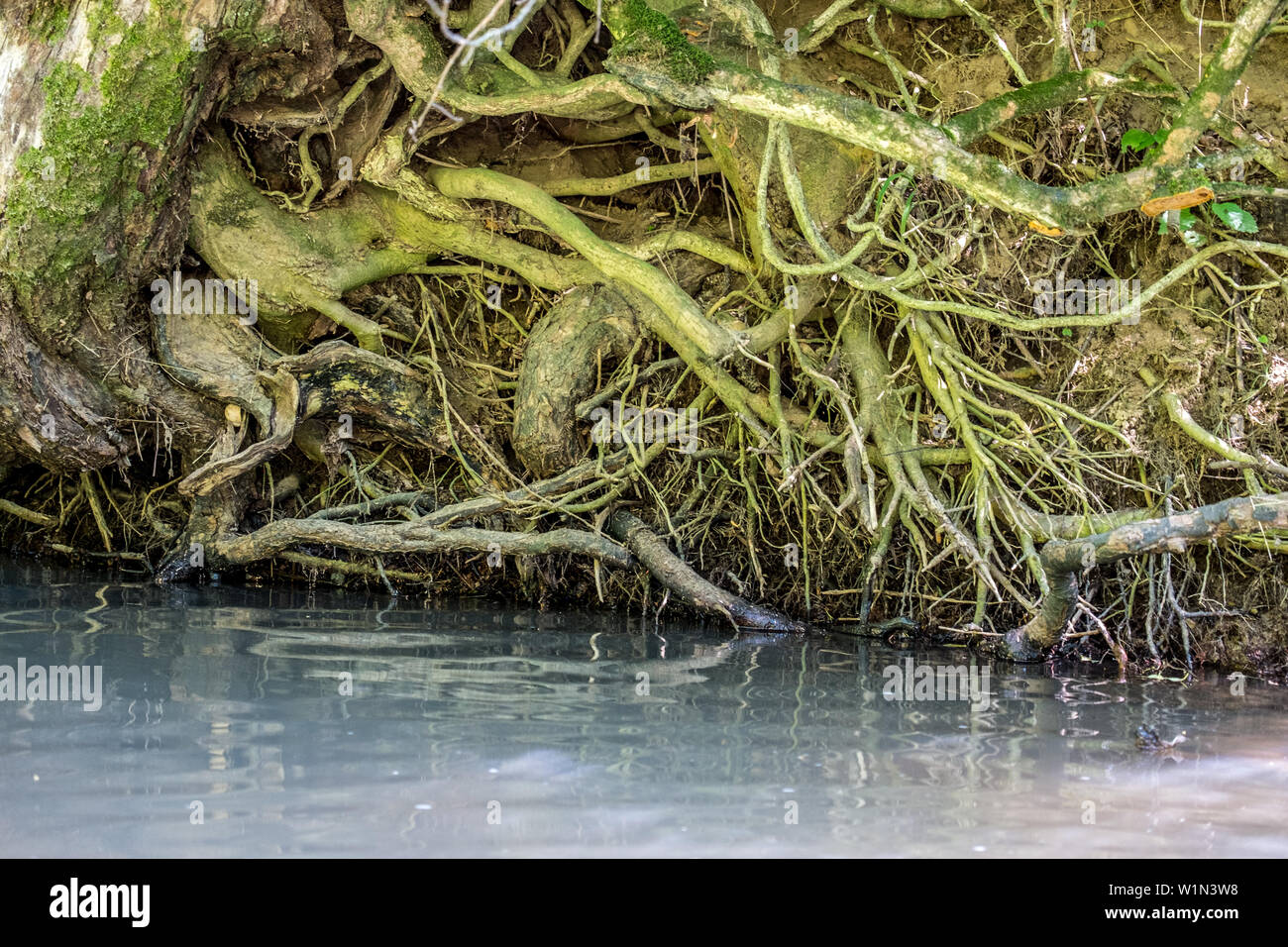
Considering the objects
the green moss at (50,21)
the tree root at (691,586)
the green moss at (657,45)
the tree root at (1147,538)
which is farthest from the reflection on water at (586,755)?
the green moss at (50,21)

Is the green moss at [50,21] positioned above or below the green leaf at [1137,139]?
above

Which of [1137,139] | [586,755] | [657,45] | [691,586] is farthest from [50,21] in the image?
[1137,139]

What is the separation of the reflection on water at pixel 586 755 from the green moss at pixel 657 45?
84.2 inches

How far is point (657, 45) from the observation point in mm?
4125

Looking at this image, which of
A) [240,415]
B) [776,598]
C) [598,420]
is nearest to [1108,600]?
[776,598]

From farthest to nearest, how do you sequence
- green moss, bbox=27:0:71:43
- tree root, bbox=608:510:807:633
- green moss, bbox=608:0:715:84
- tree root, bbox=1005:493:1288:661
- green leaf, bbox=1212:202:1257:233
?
1. tree root, bbox=608:510:807:633
2. green moss, bbox=27:0:71:43
3. green leaf, bbox=1212:202:1257:233
4. green moss, bbox=608:0:715:84
5. tree root, bbox=1005:493:1288:661

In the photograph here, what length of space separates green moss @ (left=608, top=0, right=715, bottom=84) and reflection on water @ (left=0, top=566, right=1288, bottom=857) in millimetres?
2138

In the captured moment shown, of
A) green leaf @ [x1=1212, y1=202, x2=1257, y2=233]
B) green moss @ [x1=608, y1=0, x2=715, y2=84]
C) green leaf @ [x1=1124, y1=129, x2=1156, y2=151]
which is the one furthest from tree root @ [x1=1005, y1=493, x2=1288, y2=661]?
green moss @ [x1=608, y1=0, x2=715, y2=84]

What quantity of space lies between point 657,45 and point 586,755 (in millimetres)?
2578

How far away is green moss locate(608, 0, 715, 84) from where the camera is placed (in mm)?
4066

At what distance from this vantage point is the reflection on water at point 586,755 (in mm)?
2309

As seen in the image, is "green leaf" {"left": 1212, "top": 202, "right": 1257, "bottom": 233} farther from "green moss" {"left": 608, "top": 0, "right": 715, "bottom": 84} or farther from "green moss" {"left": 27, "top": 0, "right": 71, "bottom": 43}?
"green moss" {"left": 27, "top": 0, "right": 71, "bottom": 43}

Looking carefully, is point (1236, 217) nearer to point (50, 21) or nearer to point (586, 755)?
point (586, 755)

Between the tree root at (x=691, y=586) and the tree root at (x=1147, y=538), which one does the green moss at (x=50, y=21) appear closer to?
the tree root at (x=691, y=586)
